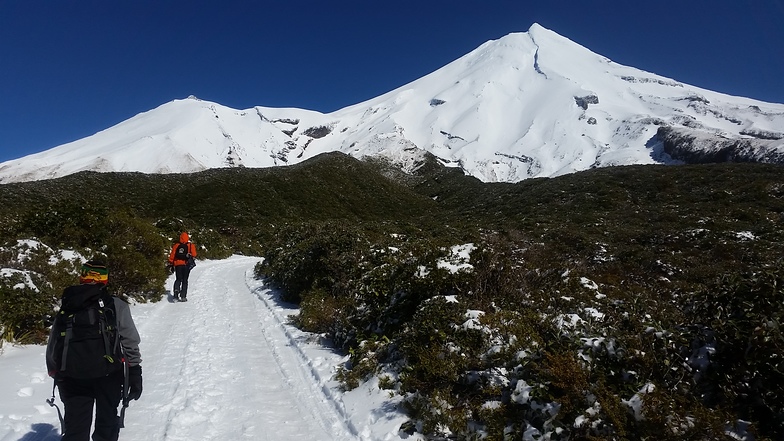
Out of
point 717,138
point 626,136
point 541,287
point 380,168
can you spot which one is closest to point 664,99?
point 626,136

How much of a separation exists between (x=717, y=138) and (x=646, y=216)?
7378cm

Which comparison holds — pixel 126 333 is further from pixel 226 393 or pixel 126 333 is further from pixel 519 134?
pixel 519 134

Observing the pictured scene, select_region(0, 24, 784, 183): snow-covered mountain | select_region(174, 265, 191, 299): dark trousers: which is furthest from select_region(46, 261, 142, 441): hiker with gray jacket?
select_region(0, 24, 784, 183): snow-covered mountain

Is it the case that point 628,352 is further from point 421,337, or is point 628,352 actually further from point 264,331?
point 264,331

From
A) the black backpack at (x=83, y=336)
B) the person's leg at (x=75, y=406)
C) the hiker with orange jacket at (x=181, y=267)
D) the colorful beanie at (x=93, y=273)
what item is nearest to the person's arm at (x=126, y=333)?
the black backpack at (x=83, y=336)

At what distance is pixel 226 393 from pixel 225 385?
0.98 ft

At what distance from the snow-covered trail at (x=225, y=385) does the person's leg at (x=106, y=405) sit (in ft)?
2.87

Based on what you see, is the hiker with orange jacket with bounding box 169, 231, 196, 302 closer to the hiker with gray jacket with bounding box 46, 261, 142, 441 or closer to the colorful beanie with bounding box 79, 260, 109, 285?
the hiker with gray jacket with bounding box 46, 261, 142, 441

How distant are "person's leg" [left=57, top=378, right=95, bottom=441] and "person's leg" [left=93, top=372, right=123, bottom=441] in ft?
0.26

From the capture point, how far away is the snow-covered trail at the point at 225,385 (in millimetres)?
5070

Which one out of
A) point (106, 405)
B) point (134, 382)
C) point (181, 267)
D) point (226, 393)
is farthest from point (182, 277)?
point (106, 405)

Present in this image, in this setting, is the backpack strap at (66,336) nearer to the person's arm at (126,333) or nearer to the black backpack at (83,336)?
the black backpack at (83,336)

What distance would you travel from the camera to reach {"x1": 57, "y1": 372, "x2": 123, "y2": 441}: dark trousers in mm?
3809

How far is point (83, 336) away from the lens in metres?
3.70
